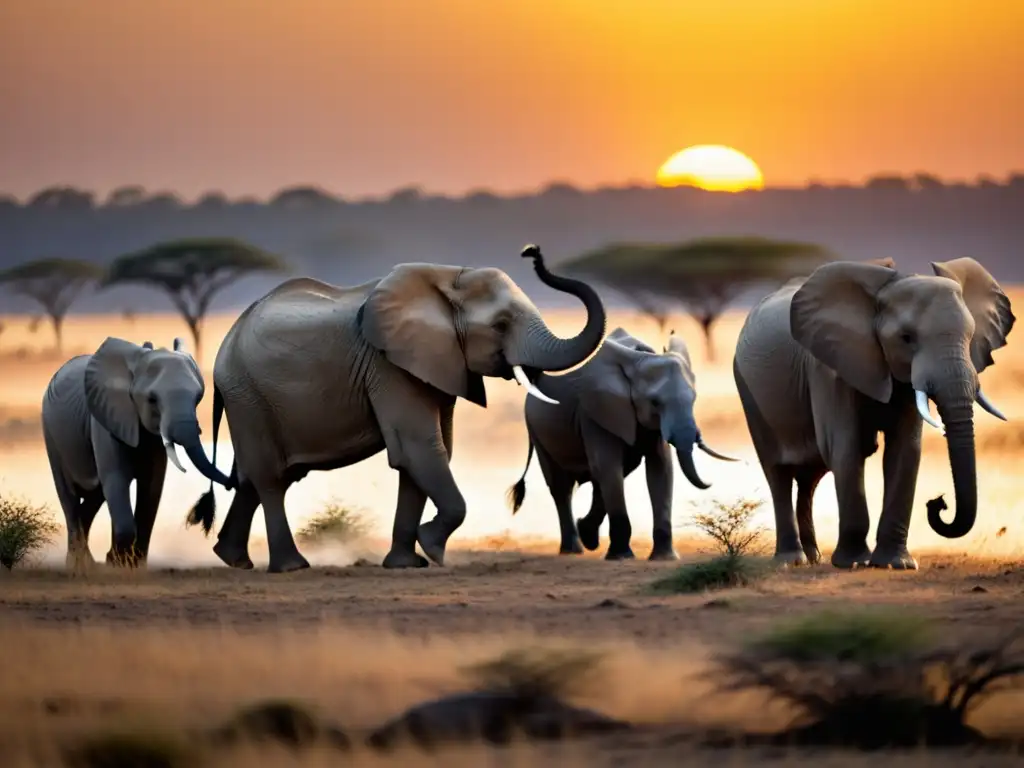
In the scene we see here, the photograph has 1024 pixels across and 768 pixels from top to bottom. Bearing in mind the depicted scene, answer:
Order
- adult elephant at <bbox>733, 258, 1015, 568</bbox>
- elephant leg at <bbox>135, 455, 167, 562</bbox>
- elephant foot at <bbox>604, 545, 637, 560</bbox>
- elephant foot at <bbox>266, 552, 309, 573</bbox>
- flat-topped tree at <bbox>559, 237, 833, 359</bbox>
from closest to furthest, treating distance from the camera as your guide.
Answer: adult elephant at <bbox>733, 258, 1015, 568</bbox> < elephant foot at <bbox>266, 552, 309, 573</bbox> < elephant leg at <bbox>135, 455, 167, 562</bbox> < elephant foot at <bbox>604, 545, 637, 560</bbox> < flat-topped tree at <bbox>559, 237, 833, 359</bbox>

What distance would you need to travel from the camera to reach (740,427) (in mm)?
31812

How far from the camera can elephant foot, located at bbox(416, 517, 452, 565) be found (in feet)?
49.7

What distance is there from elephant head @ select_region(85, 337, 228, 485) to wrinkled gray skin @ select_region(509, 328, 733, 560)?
2934 mm

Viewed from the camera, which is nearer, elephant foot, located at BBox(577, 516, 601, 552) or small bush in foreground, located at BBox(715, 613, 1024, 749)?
small bush in foreground, located at BBox(715, 613, 1024, 749)

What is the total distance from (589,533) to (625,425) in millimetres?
1902

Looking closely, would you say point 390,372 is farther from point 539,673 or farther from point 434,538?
point 539,673

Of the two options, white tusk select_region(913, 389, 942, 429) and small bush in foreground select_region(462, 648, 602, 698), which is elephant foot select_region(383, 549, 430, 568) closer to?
white tusk select_region(913, 389, 942, 429)

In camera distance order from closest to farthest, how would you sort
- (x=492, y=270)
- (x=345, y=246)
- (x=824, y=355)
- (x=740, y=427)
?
1. (x=824, y=355)
2. (x=492, y=270)
3. (x=740, y=427)
4. (x=345, y=246)

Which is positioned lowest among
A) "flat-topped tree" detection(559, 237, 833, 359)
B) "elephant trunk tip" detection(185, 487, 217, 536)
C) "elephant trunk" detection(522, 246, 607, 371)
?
"elephant trunk tip" detection(185, 487, 217, 536)

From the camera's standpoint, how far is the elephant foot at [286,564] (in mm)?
15359

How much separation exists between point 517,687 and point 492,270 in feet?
23.5

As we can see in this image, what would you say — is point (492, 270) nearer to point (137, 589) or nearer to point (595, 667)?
point (137, 589)

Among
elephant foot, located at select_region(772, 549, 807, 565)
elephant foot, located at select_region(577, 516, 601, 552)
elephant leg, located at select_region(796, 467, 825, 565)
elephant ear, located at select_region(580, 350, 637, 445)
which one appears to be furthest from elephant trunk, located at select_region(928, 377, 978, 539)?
elephant foot, located at select_region(577, 516, 601, 552)

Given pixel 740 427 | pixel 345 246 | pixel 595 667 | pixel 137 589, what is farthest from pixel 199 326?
pixel 595 667
